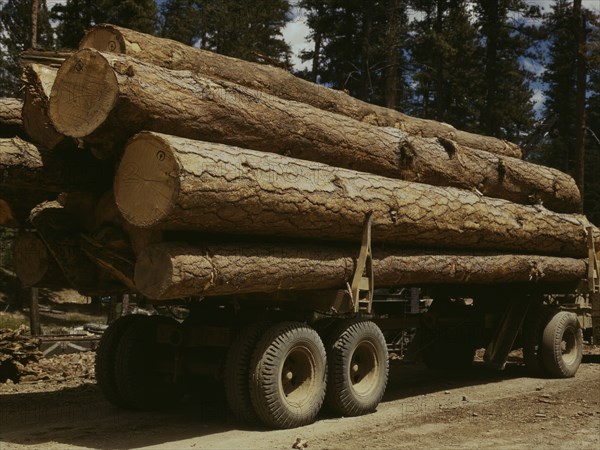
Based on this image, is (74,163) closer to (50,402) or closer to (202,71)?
(202,71)

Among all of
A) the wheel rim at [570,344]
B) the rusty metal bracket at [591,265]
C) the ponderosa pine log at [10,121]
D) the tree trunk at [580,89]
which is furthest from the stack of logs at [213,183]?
the tree trunk at [580,89]

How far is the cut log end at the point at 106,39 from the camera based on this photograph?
755cm

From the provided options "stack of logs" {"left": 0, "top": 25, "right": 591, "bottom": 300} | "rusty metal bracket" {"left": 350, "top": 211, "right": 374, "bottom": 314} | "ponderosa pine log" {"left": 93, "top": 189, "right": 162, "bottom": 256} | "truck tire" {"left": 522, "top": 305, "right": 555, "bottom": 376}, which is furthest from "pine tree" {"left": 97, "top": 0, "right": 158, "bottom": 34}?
"rusty metal bracket" {"left": 350, "top": 211, "right": 374, "bottom": 314}

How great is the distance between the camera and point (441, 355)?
1304cm

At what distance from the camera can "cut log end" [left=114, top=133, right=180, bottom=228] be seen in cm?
654

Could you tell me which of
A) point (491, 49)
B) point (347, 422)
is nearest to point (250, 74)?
point (347, 422)

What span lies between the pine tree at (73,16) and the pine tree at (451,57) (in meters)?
11.4

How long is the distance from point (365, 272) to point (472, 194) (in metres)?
2.68

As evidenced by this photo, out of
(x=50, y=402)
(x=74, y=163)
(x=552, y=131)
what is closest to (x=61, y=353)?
(x=50, y=402)

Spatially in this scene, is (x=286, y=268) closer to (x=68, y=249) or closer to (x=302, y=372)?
(x=302, y=372)

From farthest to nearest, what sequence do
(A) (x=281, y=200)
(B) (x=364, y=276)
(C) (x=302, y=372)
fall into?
(B) (x=364, y=276)
(C) (x=302, y=372)
(A) (x=281, y=200)

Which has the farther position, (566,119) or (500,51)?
(566,119)

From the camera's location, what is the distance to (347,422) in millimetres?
8180

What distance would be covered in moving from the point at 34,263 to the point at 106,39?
2.72 metres
